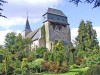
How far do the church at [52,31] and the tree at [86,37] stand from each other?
7.89 meters

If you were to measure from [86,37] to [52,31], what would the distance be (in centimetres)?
1145

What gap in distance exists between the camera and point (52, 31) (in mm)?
67812

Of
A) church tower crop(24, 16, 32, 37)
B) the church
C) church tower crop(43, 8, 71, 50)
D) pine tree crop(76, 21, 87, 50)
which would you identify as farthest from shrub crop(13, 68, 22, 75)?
church tower crop(24, 16, 32, 37)

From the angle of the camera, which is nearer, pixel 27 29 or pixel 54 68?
pixel 54 68

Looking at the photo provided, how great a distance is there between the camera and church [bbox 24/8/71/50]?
6656 centimetres

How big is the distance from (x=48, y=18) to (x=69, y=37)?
8979 mm

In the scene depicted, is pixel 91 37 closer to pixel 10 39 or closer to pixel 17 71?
pixel 10 39

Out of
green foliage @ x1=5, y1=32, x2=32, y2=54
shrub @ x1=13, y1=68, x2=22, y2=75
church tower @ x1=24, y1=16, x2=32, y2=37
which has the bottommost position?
shrub @ x1=13, y1=68, x2=22, y2=75

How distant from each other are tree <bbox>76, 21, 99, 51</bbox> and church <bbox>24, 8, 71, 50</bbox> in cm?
789

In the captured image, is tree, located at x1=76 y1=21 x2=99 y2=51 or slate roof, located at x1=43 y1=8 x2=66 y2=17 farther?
slate roof, located at x1=43 y1=8 x2=66 y2=17

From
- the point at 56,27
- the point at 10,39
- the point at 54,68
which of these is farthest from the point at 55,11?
the point at 54,68

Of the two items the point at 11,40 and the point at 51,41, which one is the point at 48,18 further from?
the point at 11,40

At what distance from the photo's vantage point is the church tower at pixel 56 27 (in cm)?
6656

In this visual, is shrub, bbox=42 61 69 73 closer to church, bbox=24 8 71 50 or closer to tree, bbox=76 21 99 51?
tree, bbox=76 21 99 51
